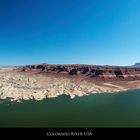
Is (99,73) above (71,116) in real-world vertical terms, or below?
above

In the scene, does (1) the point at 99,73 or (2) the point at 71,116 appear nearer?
(2) the point at 71,116

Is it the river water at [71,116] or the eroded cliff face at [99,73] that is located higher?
the eroded cliff face at [99,73]

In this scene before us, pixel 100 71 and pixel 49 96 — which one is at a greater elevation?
pixel 100 71

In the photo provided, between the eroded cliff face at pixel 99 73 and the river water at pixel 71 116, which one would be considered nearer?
the river water at pixel 71 116

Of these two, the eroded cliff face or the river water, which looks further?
the eroded cliff face

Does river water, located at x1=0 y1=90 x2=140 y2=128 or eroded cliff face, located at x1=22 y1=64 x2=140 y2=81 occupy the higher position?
eroded cliff face, located at x1=22 y1=64 x2=140 y2=81

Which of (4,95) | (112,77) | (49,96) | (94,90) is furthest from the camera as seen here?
(112,77)
